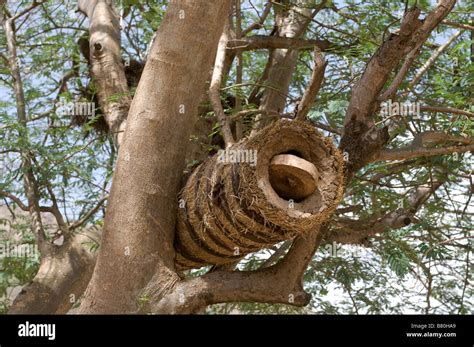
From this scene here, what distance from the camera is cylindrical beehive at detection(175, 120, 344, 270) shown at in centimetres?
339

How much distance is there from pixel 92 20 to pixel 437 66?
10.2ft

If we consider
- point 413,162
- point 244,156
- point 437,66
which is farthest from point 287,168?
point 437,66

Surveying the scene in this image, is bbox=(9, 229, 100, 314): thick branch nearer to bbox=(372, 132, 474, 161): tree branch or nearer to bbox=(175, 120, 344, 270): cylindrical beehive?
bbox=(175, 120, 344, 270): cylindrical beehive

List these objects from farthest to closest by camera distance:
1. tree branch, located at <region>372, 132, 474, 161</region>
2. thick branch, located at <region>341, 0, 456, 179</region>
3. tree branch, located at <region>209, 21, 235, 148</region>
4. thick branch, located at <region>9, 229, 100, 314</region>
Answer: thick branch, located at <region>9, 229, 100, 314</region>, tree branch, located at <region>209, 21, 235, 148</region>, tree branch, located at <region>372, 132, 474, 161</region>, thick branch, located at <region>341, 0, 456, 179</region>

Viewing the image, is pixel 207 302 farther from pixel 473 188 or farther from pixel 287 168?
pixel 473 188

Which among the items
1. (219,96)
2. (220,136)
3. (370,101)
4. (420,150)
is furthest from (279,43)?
(370,101)

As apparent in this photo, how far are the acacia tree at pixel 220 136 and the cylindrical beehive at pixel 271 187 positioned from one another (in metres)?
0.13

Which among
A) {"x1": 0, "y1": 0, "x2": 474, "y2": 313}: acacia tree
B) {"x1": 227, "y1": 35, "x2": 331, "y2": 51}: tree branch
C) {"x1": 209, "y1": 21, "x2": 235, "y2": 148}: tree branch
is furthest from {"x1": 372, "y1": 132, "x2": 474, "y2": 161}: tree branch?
{"x1": 227, "y1": 35, "x2": 331, "y2": 51}: tree branch

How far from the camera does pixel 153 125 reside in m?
4.04

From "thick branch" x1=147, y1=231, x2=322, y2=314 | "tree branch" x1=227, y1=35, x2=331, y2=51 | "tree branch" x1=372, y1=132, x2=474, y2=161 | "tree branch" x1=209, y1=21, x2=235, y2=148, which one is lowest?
"thick branch" x1=147, y1=231, x2=322, y2=314

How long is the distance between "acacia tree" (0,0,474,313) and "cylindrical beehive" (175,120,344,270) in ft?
0.43

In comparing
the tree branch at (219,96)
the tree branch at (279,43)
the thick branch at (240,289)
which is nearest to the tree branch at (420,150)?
the thick branch at (240,289)

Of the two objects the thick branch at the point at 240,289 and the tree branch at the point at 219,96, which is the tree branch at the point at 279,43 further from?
the thick branch at the point at 240,289

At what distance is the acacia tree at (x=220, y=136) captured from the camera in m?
3.85
